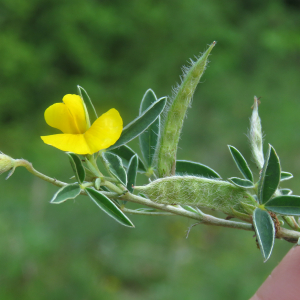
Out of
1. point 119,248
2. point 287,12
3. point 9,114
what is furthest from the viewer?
point 287,12

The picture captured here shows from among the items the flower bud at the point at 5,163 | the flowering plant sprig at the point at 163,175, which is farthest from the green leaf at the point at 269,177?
the flower bud at the point at 5,163

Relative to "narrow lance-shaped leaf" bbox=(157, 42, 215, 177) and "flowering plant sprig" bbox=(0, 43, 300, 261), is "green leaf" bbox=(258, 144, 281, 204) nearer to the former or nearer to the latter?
"flowering plant sprig" bbox=(0, 43, 300, 261)

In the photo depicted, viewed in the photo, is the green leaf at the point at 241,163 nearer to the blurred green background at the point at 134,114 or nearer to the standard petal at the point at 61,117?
the standard petal at the point at 61,117

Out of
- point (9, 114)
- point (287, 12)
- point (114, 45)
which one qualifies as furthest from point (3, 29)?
point (287, 12)

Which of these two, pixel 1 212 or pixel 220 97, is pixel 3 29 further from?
pixel 220 97

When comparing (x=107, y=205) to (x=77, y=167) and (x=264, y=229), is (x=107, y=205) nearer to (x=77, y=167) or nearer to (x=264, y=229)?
(x=77, y=167)

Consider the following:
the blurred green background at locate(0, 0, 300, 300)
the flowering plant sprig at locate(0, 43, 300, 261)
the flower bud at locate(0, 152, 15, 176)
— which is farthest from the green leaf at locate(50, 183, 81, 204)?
the blurred green background at locate(0, 0, 300, 300)
